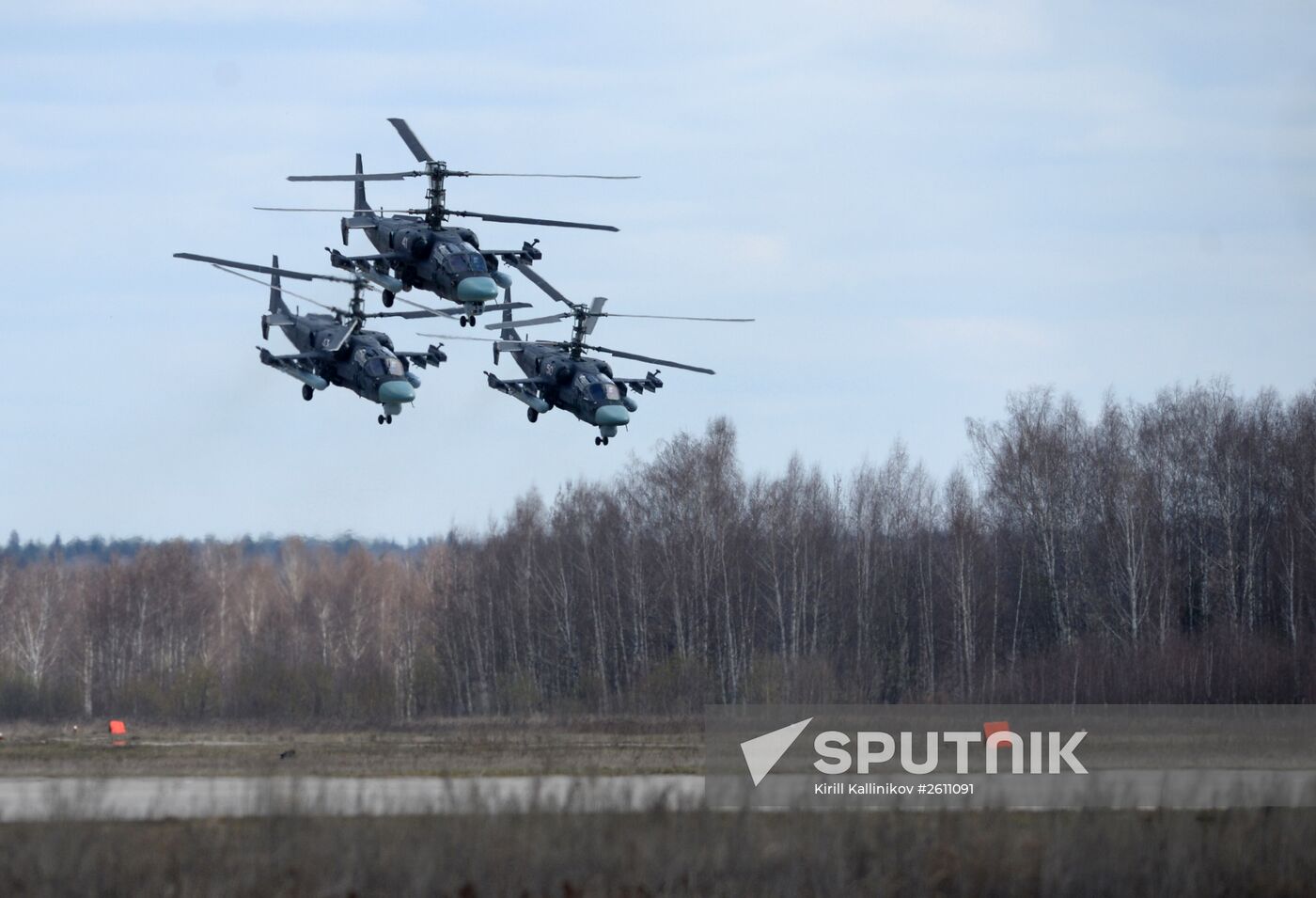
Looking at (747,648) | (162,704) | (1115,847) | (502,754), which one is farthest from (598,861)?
(162,704)

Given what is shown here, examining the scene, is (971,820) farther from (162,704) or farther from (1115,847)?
(162,704)

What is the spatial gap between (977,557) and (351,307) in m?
29.2

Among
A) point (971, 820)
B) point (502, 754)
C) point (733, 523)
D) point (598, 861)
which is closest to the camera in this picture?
point (598, 861)

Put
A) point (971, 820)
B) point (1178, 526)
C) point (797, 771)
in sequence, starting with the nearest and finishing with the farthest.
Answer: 1. point (971, 820)
2. point (797, 771)
3. point (1178, 526)

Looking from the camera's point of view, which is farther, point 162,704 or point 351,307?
point 162,704

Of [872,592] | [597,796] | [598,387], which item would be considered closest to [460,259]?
[598,387]

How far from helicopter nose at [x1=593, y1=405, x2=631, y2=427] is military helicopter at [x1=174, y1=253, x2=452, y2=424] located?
4.52 m

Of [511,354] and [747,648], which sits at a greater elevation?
[511,354]

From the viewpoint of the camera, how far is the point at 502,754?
110 ft

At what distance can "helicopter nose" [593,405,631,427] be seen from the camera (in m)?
41.2

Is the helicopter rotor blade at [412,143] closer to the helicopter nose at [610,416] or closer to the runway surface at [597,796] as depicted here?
the helicopter nose at [610,416]

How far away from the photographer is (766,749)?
27266 millimetres

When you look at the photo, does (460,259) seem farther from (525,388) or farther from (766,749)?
(766,749)

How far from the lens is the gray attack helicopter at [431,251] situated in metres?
34.6
